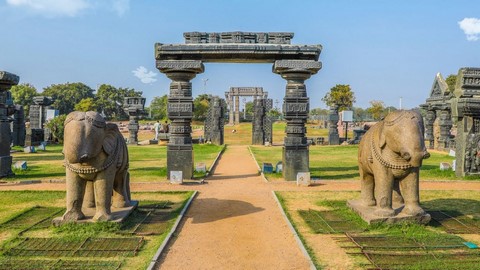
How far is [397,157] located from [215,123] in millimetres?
23974

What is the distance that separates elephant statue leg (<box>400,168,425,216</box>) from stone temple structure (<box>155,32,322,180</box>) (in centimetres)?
604

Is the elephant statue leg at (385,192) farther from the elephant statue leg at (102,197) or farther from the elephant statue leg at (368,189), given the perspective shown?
the elephant statue leg at (102,197)

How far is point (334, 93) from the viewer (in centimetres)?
6194

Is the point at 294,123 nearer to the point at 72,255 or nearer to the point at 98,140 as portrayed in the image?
the point at 98,140

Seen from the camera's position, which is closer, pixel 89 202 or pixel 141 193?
pixel 89 202

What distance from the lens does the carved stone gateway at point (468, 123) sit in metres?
14.1

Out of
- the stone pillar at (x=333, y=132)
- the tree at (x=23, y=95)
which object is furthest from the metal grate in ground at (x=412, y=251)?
the tree at (x=23, y=95)

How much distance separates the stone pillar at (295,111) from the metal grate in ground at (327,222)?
4.62m

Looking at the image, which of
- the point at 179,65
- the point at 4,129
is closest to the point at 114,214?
the point at 179,65

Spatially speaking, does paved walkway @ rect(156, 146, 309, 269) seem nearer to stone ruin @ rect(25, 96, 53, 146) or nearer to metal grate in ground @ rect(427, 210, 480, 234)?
metal grate in ground @ rect(427, 210, 480, 234)

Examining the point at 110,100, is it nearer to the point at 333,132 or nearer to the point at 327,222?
the point at 333,132

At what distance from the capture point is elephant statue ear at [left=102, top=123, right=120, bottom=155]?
23.3 ft

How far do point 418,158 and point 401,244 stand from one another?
1.57 metres

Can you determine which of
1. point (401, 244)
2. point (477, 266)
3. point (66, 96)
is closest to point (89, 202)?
point (401, 244)
